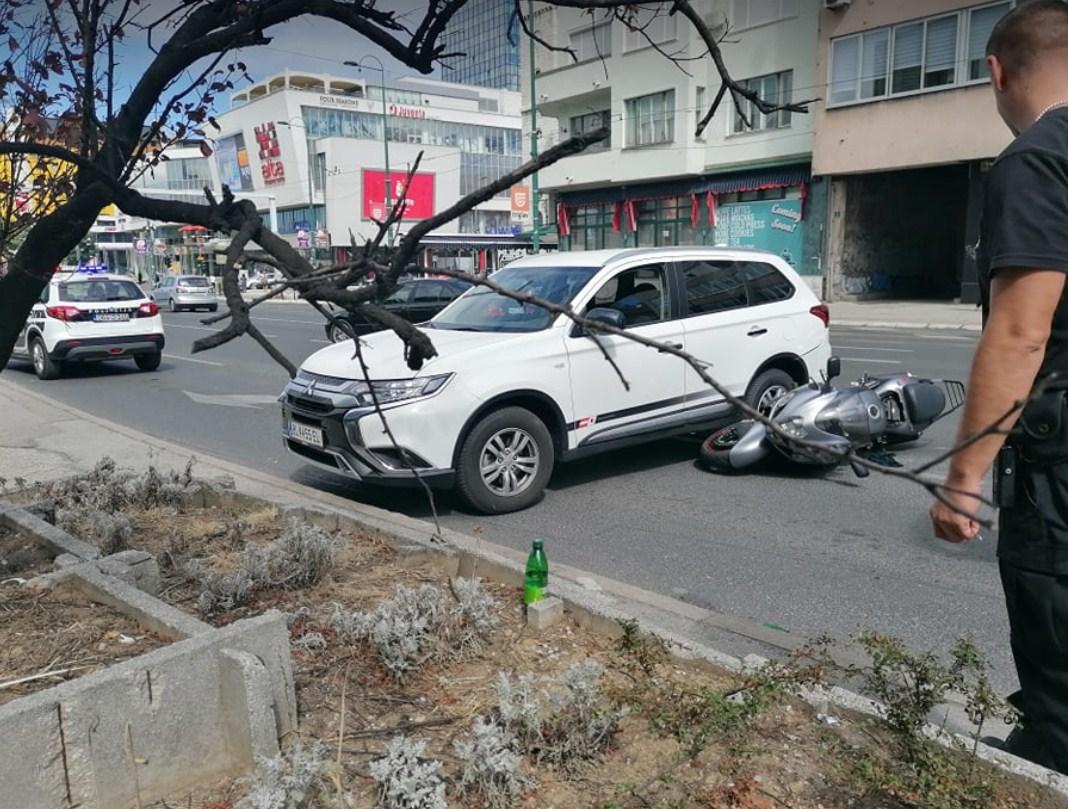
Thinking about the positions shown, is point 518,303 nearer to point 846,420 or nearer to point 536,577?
point 846,420

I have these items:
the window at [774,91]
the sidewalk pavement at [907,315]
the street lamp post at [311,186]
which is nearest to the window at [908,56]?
the window at [774,91]

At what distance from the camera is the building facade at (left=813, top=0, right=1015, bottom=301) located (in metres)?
24.4

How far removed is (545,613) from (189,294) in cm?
3709

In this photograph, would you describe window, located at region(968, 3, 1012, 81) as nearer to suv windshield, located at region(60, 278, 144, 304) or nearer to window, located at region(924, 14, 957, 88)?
window, located at region(924, 14, 957, 88)

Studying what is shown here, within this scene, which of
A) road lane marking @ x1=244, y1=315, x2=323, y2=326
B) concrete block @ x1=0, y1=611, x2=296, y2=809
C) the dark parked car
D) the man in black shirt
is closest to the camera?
the man in black shirt

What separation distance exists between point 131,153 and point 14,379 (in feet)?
44.1

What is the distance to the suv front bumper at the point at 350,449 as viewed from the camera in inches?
229

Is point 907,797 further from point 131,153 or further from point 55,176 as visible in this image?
point 55,176

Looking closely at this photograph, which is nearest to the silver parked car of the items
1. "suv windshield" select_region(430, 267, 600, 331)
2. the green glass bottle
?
"suv windshield" select_region(430, 267, 600, 331)

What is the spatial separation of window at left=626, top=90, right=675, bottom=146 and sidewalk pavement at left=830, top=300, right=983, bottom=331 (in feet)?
31.8

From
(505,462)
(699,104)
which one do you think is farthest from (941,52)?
(505,462)

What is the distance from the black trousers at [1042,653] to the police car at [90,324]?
14.9 m

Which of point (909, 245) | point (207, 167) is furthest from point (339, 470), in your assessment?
point (207, 167)

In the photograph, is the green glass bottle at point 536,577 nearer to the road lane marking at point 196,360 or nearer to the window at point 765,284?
the window at point 765,284
